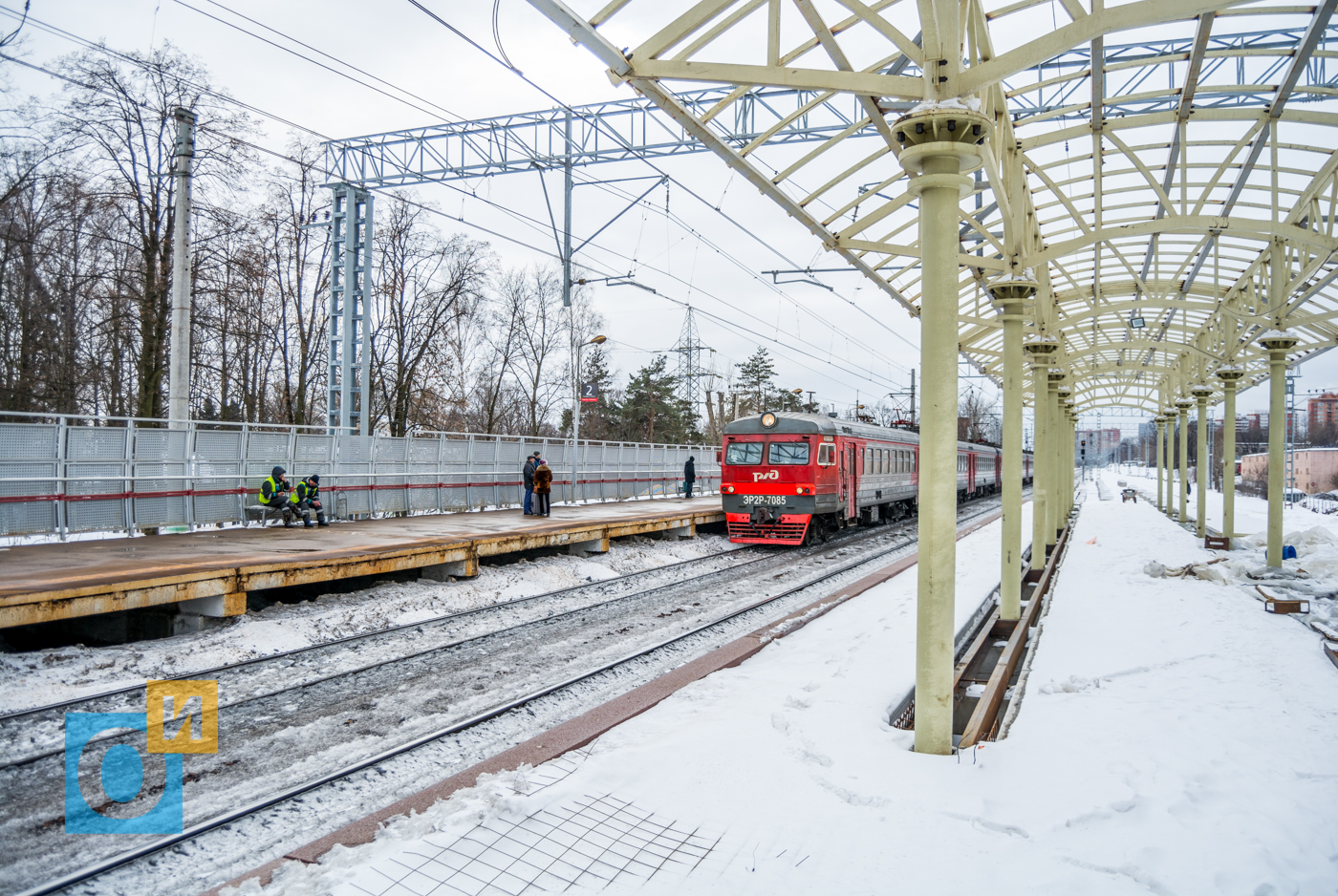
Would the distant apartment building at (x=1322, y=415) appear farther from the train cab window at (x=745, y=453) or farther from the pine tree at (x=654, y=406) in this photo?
the train cab window at (x=745, y=453)

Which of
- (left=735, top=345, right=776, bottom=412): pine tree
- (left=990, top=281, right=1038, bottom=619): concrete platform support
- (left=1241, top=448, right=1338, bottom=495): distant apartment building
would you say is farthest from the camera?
(left=735, top=345, right=776, bottom=412): pine tree

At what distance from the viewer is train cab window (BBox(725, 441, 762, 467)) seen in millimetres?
17266

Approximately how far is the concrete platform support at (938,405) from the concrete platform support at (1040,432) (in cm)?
757

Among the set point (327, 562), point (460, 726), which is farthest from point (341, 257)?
point (460, 726)

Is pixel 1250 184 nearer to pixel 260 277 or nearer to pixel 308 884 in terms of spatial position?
pixel 308 884

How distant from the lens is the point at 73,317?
19.8 metres

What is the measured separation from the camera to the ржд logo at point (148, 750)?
4.39m

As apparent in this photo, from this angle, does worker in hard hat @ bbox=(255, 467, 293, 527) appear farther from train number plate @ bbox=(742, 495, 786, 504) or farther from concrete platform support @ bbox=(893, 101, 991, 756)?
concrete platform support @ bbox=(893, 101, 991, 756)

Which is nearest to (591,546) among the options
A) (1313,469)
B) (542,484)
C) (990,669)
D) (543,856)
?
(542,484)

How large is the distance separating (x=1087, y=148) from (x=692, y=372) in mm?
37637

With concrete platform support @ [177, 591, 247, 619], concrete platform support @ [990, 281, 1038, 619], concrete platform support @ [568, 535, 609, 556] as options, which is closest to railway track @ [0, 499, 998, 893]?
concrete platform support @ [177, 591, 247, 619]

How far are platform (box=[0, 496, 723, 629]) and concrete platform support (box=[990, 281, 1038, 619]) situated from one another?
7491 mm

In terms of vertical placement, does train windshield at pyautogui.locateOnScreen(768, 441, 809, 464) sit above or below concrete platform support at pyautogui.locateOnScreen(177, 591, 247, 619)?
above

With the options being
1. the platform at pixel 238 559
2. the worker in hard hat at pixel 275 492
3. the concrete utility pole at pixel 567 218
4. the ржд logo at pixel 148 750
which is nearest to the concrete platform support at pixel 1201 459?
the platform at pixel 238 559
